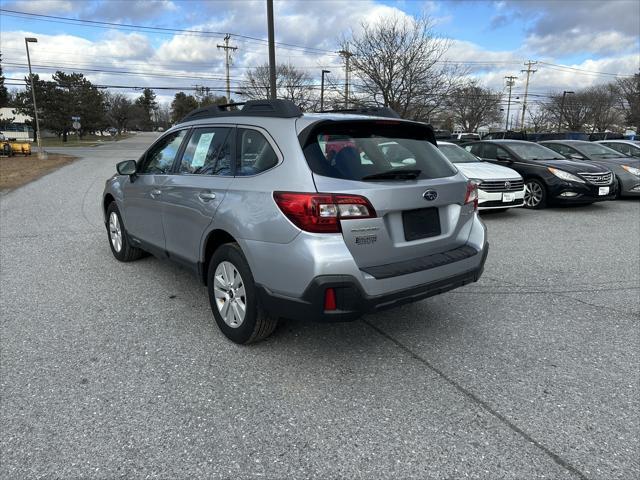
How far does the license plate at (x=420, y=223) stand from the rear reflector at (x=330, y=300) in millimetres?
660

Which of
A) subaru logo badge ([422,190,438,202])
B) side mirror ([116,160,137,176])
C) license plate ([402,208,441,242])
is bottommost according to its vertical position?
license plate ([402,208,441,242])

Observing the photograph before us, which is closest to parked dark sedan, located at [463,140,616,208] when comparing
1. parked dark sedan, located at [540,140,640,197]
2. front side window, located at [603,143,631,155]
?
parked dark sedan, located at [540,140,640,197]

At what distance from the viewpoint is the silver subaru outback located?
283cm

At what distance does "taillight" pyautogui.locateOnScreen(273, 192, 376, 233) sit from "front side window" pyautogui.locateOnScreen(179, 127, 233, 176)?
905 millimetres

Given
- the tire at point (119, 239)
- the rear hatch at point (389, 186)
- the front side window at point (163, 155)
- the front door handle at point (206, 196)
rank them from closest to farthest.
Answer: the rear hatch at point (389, 186)
the front door handle at point (206, 196)
the front side window at point (163, 155)
the tire at point (119, 239)

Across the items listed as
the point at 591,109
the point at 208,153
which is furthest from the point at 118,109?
the point at 208,153

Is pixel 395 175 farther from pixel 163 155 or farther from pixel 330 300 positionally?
pixel 163 155

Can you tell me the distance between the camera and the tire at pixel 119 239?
5.55 meters

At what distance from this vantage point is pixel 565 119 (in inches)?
2603

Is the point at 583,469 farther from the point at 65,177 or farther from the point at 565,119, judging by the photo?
the point at 565,119

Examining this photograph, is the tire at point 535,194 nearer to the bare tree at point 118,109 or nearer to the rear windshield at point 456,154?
the rear windshield at point 456,154

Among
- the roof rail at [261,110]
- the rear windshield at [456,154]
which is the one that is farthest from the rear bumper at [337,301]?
the rear windshield at [456,154]

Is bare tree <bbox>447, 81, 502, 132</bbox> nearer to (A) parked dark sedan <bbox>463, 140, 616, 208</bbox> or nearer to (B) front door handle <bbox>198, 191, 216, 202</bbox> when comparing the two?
(A) parked dark sedan <bbox>463, 140, 616, 208</bbox>

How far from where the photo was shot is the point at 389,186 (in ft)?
9.82
